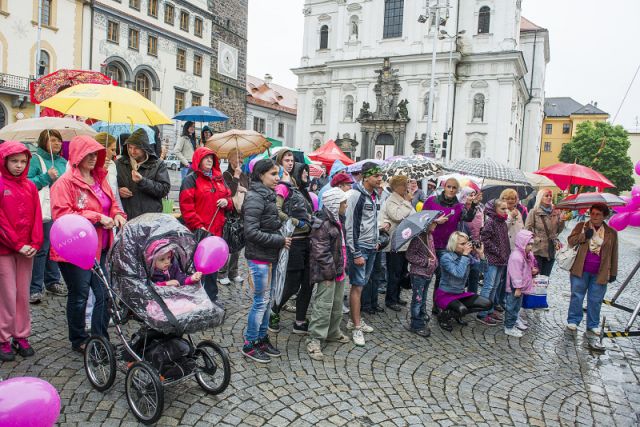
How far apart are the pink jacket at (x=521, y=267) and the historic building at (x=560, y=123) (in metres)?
76.8

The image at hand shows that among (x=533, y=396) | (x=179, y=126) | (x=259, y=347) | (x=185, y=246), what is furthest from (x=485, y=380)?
(x=179, y=126)

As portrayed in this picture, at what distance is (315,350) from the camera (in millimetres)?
5078

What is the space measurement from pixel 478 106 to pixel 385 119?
8.05 m

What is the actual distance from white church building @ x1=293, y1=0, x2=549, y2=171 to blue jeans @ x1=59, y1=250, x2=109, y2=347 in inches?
1372

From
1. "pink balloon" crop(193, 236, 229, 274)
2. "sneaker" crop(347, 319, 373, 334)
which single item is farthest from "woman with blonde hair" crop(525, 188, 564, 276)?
"pink balloon" crop(193, 236, 229, 274)

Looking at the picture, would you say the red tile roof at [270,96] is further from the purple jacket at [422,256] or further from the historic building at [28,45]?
the purple jacket at [422,256]

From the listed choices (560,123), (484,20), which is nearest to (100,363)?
(484,20)

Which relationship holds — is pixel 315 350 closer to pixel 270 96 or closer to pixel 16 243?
pixel 16 243

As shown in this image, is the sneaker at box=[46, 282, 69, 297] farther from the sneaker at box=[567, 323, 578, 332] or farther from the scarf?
the scarf

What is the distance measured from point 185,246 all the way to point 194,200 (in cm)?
185

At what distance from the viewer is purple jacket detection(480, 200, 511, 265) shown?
6.72m

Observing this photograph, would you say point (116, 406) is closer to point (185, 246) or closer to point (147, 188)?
point (185, 246)

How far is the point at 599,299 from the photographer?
659 centimetres

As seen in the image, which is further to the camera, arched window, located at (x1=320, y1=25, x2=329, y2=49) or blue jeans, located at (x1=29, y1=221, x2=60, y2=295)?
arched window, located at (x1=320, y1=25, x2=329, y2=49)
